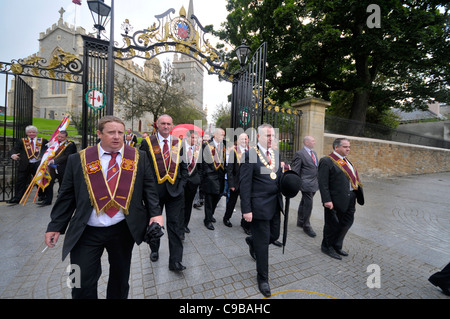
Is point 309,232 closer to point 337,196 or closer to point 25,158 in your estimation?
point 337,196

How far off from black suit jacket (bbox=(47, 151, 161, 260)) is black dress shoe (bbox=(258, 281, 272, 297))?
1624 mm

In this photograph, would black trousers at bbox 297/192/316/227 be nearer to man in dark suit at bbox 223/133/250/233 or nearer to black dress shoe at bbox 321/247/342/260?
black dress shoe at bbox 321/247/342/260

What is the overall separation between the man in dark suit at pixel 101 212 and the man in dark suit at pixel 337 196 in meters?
2.88

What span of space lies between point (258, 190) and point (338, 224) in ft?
6.07

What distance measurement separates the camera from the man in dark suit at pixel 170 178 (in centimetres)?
305

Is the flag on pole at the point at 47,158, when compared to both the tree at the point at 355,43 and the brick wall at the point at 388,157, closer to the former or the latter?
the brick wall at the point at 388,157

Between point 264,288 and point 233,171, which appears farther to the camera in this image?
point 233,171

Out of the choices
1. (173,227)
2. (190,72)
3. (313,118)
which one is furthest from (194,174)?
(190,72)

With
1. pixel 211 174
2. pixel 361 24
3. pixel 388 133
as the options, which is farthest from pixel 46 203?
pixel 388 133

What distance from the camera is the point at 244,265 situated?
3.28 meters

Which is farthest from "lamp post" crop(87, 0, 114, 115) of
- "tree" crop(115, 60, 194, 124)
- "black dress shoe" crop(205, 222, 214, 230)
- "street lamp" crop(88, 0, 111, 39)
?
"tree" crop(115, 60, 194, 124)

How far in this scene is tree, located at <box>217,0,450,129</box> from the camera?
11047 millimetres

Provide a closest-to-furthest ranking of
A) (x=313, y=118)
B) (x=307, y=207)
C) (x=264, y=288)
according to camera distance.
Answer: (x=264, y=288)
(x=307, y=207)
(x=313, y=118)

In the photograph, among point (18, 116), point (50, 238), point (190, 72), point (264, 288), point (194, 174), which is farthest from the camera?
point (190, 72)
